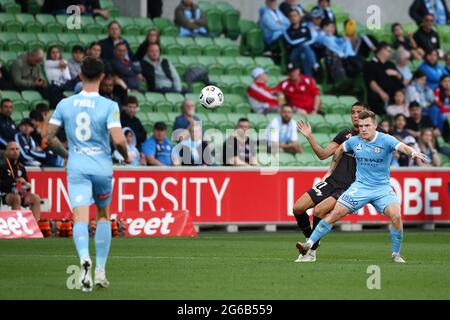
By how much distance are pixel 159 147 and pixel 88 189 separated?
12160 millimetres

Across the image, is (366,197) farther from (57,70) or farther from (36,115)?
(57,70)

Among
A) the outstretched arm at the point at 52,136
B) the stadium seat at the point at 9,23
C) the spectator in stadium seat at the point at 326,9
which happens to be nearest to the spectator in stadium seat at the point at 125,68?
the stadium seat at the point at 9,23

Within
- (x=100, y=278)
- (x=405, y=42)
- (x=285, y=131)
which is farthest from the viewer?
(x=405, y=42)

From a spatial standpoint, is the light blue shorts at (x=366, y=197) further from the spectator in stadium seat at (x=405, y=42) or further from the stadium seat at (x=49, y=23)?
the spectator in stadium seat at (x=405, y=42)

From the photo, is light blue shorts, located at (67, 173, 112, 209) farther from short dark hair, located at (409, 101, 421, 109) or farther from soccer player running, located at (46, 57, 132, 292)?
short dark hair, located at (409, 101, 421, 109)

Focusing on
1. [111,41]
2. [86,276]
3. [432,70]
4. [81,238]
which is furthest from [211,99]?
[432,70]

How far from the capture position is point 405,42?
1204 inches

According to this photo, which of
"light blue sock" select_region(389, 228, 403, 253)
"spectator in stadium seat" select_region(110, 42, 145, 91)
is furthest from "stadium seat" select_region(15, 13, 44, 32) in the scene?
"light blue sock" select_region(389, 228, 403, 253)

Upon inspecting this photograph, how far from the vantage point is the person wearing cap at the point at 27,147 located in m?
22.5

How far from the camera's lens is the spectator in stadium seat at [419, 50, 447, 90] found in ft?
97.7

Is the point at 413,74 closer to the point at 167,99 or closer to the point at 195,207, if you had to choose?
the point at 167,99

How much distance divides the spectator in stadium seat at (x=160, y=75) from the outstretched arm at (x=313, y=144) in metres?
9.95

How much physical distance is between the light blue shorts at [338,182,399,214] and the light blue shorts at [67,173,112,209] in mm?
4606
